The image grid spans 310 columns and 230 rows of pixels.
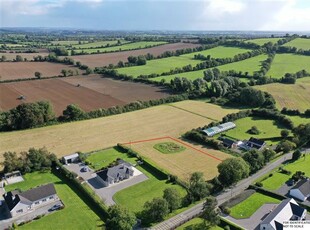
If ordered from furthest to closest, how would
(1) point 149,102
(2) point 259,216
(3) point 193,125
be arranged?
1. (1) point 149,102
2. (3) point 193,125
3. (2) point 259,216

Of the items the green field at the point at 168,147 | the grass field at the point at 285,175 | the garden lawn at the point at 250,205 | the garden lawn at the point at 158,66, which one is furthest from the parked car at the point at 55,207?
the garden lawn at the point at 158,66

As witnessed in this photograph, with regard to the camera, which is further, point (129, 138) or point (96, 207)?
point (129, 138)

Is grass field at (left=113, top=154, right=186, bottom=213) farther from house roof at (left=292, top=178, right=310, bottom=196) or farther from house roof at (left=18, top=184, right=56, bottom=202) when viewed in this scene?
house roof at (left=292, top=178, right=310, bottom=196)

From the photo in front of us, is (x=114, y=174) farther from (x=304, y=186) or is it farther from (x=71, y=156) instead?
(x=304, y=186)

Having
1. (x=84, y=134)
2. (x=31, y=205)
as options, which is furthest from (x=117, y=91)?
(x=31, y=205)

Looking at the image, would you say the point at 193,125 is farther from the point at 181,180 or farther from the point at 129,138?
the point at 181,180

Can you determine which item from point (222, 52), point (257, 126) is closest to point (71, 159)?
point (257, 126)

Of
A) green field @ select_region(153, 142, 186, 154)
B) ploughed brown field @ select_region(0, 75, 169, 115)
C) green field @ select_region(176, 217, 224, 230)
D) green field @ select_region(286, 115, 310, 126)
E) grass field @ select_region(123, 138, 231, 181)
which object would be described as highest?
ploughed brown field @ select_region(0, 75, 169, 115)

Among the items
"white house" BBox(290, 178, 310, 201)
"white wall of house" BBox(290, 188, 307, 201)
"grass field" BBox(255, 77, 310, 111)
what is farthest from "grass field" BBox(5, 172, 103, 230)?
"grass field" BBox(255, 77, 310, 111)
